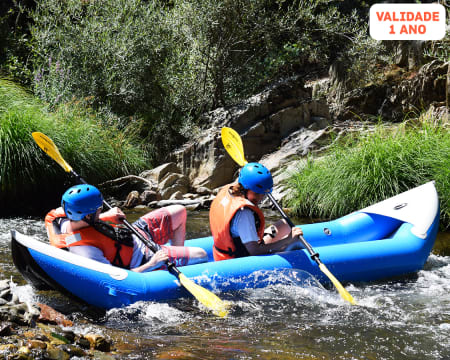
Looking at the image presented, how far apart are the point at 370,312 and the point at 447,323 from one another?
0.44 m

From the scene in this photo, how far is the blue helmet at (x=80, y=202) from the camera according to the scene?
10.1 ft

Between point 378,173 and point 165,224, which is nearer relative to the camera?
point 165,224

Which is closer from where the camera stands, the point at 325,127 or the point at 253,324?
the point at 253,324

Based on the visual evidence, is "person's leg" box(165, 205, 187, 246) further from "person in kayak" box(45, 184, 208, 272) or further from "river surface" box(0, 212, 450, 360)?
"river surface" box(0, 212, 450, 360)

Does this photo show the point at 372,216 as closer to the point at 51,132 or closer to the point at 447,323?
the point at 447,323

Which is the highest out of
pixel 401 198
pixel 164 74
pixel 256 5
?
pixel 256 5

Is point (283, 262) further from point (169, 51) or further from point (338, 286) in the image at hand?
point (169, 51)

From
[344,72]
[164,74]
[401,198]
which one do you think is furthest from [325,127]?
[401,198]

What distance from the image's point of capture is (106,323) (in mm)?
3020

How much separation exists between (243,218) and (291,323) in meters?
0.73

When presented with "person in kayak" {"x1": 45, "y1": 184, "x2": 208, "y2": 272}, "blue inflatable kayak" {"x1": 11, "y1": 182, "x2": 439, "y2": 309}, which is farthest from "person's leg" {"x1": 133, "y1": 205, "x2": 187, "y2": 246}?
"blue inflatable kayak" {"x1": 11, "y1": 182, "x2": 439, "y2": 309}

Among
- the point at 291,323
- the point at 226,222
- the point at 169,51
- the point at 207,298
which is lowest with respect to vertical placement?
the point at 291,323

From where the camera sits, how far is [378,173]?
17.9 ft

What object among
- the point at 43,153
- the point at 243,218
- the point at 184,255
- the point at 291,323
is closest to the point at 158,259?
the point at 184,255
